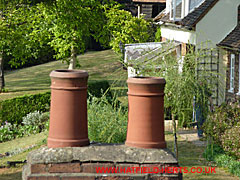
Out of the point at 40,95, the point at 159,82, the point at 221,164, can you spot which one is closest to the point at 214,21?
the point at 221,164

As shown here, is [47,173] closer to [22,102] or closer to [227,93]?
[227,93]

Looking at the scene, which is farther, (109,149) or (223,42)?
(223,42)

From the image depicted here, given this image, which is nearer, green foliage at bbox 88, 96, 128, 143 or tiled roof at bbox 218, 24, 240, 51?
green foliage at bbox 88, 96, 128, 143

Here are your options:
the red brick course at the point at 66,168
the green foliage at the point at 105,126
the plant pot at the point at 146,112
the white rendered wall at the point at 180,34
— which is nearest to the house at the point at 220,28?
the white rendered wall at the point at 180,34

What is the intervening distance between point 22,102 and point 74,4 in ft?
21.0

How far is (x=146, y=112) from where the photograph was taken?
5.83 m

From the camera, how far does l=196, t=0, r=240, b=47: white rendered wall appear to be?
16859 millimetres

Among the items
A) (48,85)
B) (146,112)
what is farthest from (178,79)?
(48,85)

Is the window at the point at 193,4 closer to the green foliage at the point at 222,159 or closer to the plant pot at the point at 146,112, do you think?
the green foliage at the point at 222,159

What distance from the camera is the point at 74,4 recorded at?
24453mm

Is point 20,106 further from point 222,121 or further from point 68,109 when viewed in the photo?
point 68,109

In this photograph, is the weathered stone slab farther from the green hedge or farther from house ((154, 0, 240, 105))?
the green hedge

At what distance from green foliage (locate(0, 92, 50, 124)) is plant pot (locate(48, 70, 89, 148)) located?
1490cm

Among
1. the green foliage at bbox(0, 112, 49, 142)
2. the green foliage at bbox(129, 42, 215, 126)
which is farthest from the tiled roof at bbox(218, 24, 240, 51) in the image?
the green foliage at bbox(0, 112, 49, 142)
